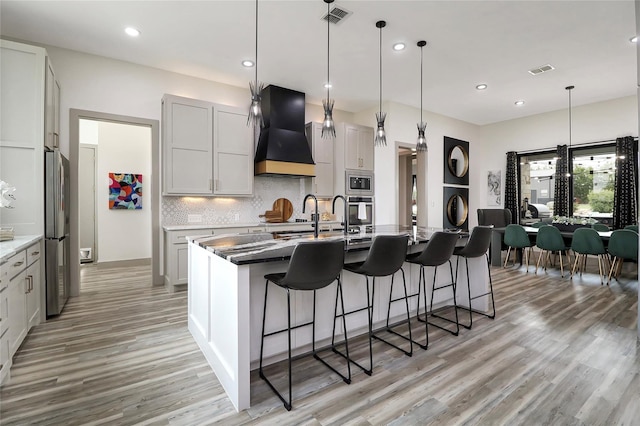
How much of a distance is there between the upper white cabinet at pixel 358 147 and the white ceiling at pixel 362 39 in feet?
2.59

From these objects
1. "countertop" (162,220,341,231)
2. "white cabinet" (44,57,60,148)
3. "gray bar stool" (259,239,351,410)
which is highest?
"white cabinet" (44,57,60,148)

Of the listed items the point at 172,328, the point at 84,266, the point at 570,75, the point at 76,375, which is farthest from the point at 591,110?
the point at 84,266

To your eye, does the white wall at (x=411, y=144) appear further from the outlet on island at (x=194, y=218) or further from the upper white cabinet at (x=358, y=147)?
the outlet on island at (x=194, y=218)

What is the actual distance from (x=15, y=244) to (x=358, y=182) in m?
4.83

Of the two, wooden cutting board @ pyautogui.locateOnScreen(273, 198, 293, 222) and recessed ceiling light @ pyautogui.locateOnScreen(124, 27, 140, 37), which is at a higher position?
recessed ceiling light @ pyautogui.locateOnScreen(124, 27, 140, 37)

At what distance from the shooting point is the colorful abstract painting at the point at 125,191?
6125mm

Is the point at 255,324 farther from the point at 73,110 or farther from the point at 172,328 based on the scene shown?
the point at 73,110

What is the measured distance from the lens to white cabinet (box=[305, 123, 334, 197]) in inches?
227

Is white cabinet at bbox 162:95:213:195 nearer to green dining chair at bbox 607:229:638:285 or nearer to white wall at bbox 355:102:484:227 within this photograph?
white wall at bbox 355:102:484:227

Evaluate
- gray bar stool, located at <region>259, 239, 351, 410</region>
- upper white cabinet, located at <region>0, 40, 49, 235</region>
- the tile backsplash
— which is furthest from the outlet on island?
gray bar stool, located at <region>259, 239, 351, 410</region>

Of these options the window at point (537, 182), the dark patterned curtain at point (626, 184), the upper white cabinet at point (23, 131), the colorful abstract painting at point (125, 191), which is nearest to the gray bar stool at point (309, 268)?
the upper white cabinet at point (23, 131)

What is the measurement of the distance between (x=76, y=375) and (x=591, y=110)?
8901mm

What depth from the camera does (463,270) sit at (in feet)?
11.7

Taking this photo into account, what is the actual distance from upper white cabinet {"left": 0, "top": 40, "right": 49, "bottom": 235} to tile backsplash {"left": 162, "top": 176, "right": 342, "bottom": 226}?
1.64 m
